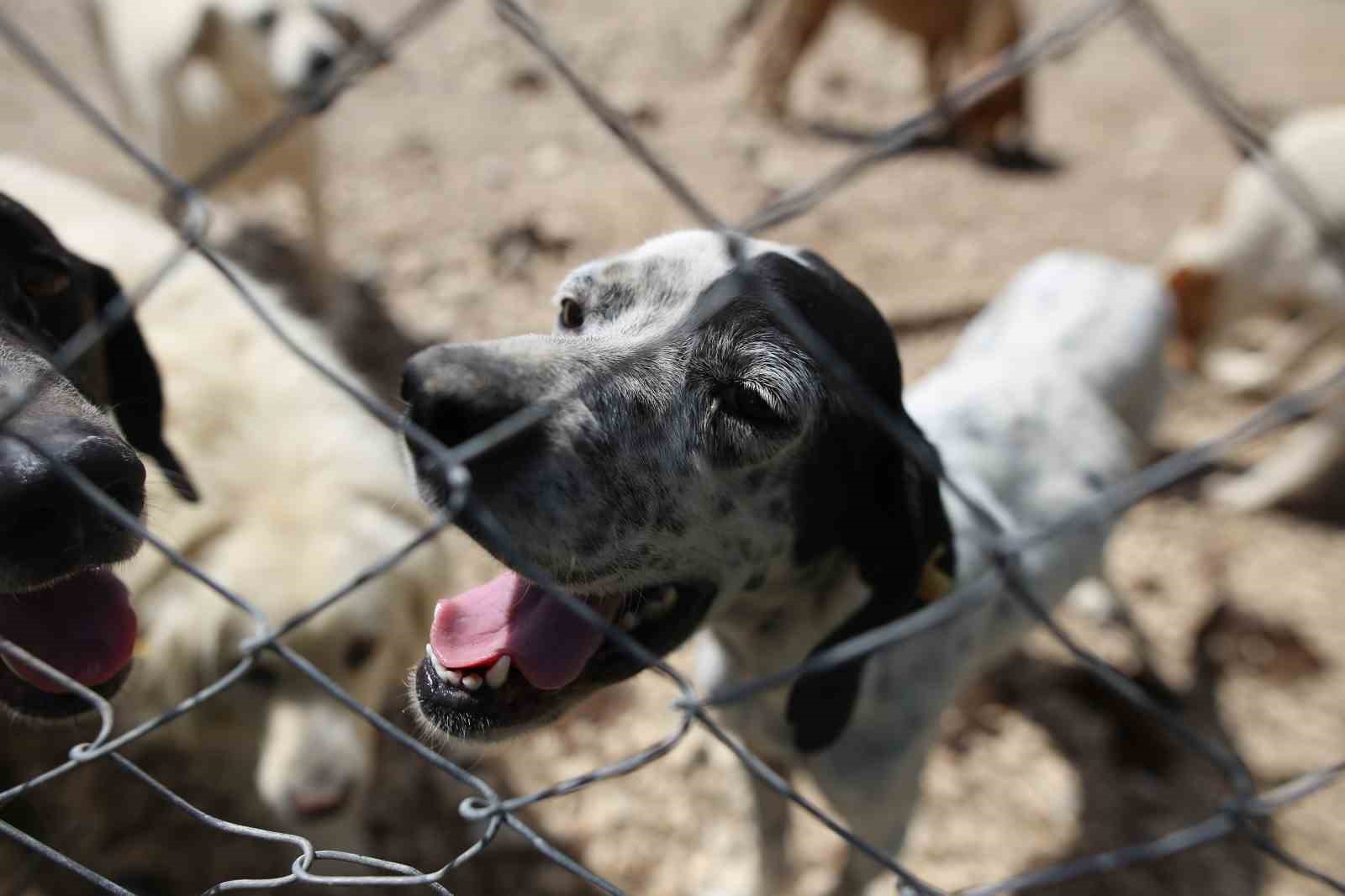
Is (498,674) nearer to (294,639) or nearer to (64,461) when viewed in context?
(64,461)

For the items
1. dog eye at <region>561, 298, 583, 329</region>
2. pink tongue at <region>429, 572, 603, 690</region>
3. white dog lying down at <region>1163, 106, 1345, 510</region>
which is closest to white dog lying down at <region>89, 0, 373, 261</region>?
dog eye at <region>561, 298, 583, 329</region>

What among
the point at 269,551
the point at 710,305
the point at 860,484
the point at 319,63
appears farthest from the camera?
the point at 319,63

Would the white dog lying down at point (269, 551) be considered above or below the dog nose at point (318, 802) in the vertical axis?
above

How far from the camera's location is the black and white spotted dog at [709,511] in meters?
1.35

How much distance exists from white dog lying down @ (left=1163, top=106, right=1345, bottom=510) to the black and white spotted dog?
2587 mm

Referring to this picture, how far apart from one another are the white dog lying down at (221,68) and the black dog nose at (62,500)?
10.2 ft

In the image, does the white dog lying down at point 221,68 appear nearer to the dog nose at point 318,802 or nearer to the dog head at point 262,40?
the dog head at point 262,40

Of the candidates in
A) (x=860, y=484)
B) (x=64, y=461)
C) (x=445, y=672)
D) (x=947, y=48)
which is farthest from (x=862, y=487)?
(x=947, y=48)

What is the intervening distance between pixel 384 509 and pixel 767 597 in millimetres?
1041

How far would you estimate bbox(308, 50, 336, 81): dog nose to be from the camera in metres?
3.95

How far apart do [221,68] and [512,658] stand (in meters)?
3.73

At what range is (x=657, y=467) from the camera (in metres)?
1.48

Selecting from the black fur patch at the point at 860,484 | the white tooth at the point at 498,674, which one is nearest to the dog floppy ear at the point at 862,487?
the black fur patch at the point at 860,484

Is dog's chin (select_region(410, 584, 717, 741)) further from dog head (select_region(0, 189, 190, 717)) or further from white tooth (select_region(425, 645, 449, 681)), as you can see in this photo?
dog head (select_region(0, 189, 190, 717))
